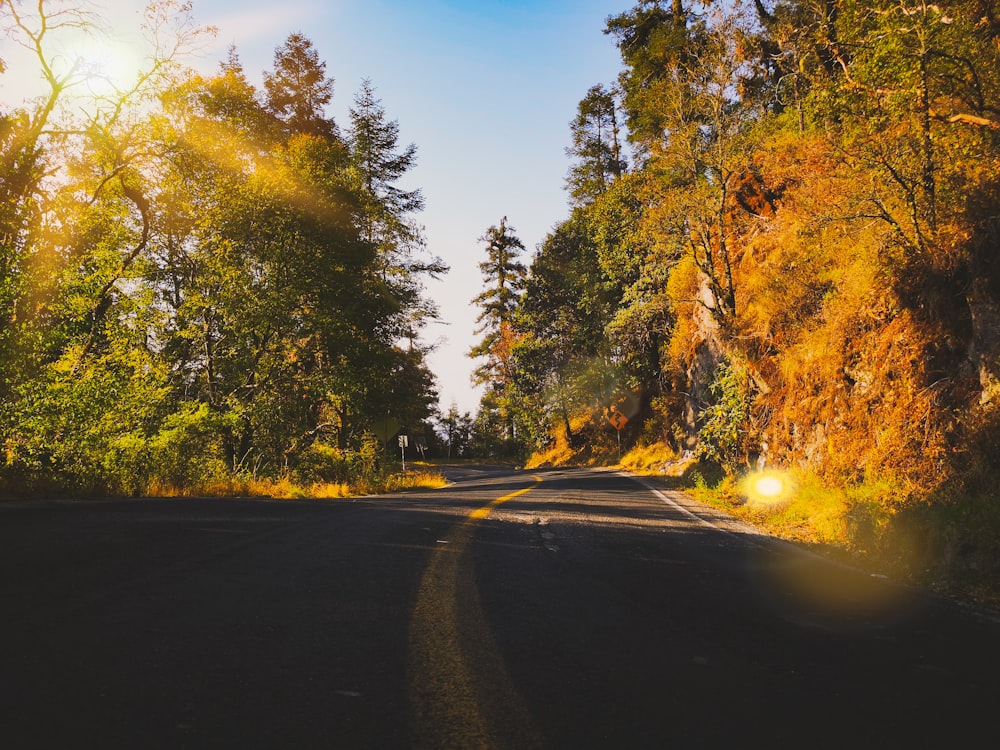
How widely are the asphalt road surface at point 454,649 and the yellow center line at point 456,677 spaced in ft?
0.04

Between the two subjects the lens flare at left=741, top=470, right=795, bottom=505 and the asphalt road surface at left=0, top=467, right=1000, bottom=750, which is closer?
the asphalt road surface at left=0, top=467, right=1000, bottom=750

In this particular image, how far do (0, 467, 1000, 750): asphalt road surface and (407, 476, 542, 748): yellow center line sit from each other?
1 cm

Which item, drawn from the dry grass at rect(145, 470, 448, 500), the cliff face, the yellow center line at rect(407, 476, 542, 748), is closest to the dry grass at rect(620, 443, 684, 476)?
the cliff face

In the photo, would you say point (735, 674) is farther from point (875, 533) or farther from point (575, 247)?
point (575, 247)

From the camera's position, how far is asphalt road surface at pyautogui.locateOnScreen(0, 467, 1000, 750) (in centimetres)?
243

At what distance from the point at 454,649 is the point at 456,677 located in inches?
16.1

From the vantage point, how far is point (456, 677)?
2.97 metres

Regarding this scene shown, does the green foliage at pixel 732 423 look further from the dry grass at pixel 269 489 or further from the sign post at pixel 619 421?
the sign post at pixel 619 421

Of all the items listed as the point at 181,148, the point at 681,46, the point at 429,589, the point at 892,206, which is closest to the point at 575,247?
the point at 681,46

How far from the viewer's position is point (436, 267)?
102 feet

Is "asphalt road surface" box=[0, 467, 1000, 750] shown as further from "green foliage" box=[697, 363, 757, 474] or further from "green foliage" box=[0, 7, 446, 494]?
"green foliage" box=[697, 363, 757, 474]

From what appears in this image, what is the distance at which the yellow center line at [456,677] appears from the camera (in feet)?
7.95

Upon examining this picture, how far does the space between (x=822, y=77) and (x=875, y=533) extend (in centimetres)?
917

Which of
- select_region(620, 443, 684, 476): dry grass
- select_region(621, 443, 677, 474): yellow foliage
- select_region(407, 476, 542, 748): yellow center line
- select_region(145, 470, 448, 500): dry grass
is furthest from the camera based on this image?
select_region(621, 443, 677, 474): yellow foliage
